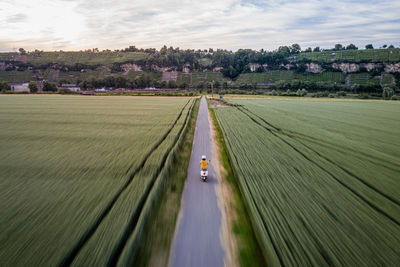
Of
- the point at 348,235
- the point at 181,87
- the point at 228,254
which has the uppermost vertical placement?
the point at 181,87

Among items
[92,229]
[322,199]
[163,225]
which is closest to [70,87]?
[92,229]

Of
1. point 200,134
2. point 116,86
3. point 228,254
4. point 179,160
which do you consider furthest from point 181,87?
point 228,254

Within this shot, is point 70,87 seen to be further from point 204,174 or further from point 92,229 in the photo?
point 92,229

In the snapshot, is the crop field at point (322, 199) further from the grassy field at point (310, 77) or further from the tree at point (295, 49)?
the tree at point (295, 49)

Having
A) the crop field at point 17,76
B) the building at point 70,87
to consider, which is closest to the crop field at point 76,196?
the building at point 70,87

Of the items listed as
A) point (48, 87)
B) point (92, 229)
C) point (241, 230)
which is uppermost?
point (48, 87)

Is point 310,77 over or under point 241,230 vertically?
over

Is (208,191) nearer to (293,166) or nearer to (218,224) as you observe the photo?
(218,224)

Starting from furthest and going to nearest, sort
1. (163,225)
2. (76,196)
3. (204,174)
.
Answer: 1. (204,174)
2. (76,196)
3. (163,225)
